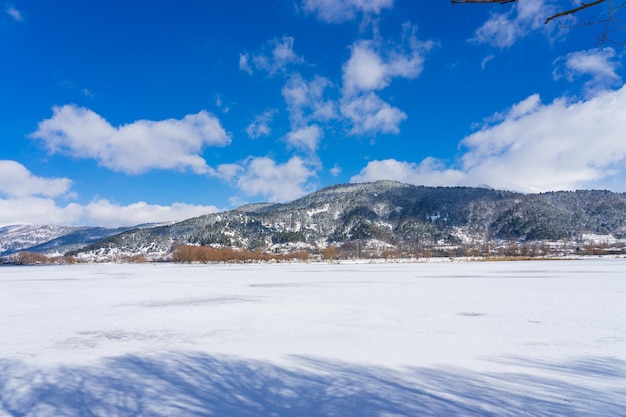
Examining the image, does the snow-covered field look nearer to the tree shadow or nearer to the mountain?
the tree shadow

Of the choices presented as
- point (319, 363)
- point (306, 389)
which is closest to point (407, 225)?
point (319, 363)

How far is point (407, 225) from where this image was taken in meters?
180

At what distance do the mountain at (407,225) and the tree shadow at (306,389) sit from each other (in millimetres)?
145166

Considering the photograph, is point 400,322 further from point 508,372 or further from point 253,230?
point 253,230

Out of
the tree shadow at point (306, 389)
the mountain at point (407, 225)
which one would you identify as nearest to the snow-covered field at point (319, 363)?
the tree shadow at point (306, 389)

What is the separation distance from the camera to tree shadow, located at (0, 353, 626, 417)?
453 centimetres

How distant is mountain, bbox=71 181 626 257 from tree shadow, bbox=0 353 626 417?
145 metres

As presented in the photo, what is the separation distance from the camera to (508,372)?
19.1 ft

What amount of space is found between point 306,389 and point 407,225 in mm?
179803

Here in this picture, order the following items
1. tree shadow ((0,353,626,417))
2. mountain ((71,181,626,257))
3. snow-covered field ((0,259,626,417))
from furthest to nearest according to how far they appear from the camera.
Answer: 1. mountain ((71,181,626,257))
2. snow-covered field ((0,259,626,417))
3. tree shadow ((0,353,626,417))

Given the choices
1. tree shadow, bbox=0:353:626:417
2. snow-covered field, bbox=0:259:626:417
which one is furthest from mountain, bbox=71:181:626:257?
tree shadow, bbox=0:353:626:417

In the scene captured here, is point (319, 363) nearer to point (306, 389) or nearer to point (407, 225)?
point (306, 389)

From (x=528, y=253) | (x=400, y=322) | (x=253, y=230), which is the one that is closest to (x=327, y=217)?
(x=253, y=230)

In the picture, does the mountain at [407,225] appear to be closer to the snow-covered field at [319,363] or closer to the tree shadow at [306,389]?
the snow-covered field at [319,363]
